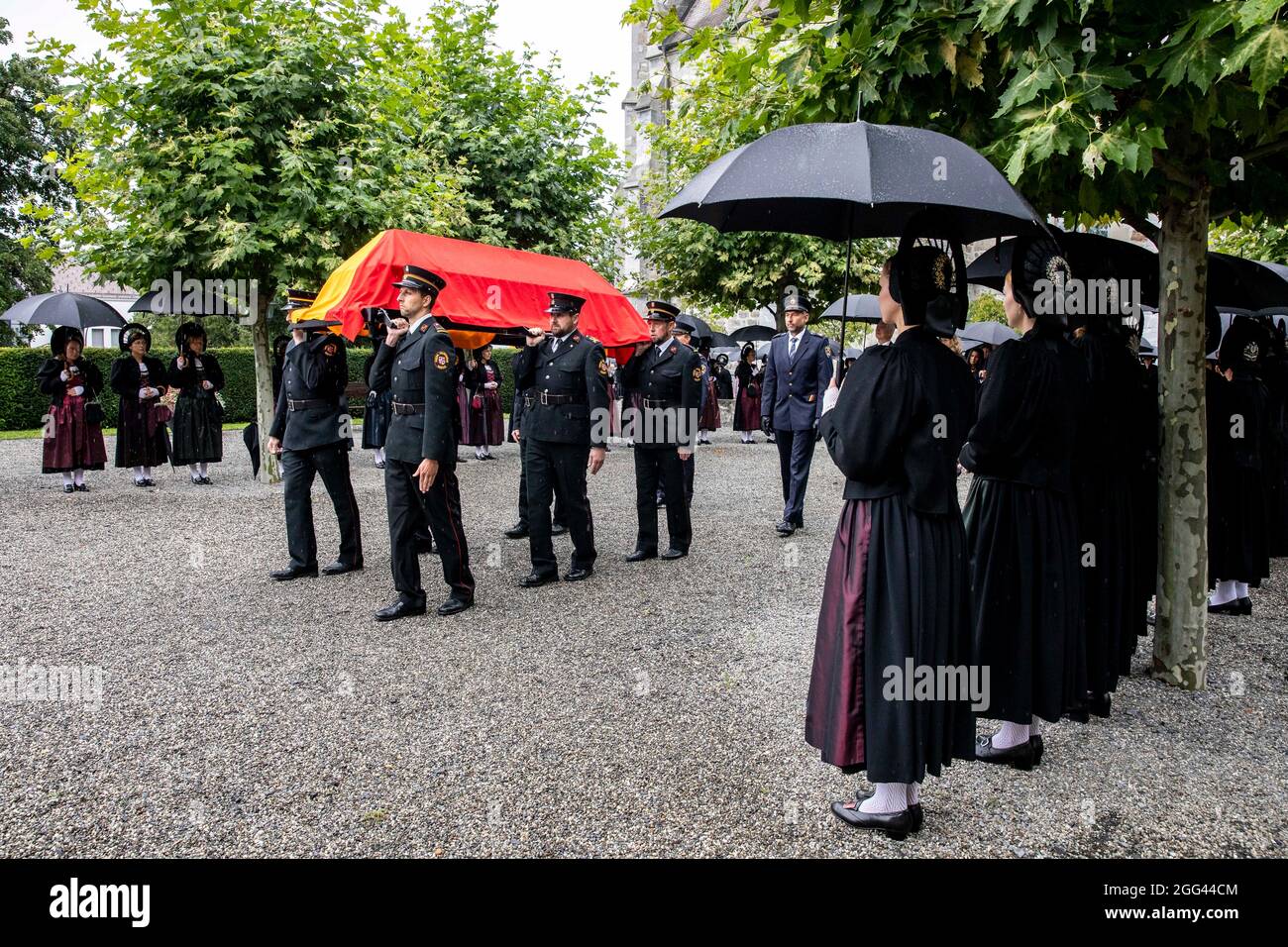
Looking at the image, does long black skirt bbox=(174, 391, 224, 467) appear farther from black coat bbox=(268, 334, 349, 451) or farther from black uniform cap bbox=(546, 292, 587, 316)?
black uniform cap bbox=(546, 292, 587, 316)

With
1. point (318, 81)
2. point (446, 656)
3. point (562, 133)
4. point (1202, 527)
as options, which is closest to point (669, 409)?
point (446, 656)

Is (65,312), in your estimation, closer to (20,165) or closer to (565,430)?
(565,430)

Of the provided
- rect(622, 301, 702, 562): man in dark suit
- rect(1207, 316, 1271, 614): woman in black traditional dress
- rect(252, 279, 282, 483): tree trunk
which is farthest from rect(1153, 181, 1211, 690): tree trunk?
rect(252, 279, 282, 483): tree trunk

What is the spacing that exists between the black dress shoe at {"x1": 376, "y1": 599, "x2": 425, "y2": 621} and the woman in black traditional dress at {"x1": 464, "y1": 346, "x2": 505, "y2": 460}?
10.9 meters

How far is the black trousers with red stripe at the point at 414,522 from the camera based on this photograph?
6729 millimetres

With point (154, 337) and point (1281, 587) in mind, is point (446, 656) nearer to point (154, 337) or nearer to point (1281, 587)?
point (1281, 587)

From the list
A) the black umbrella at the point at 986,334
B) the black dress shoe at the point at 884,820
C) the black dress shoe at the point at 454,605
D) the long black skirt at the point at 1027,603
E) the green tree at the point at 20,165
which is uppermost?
the green tree at the point at 20,165

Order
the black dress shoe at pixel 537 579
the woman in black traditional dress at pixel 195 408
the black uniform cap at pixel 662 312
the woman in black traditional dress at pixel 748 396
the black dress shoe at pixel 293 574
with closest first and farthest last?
1. the black dress shoe at pixel 537 579
2. the black dress shoe at pixel 293 574
3. the black uniform cap at pixel 662 312
4. the woman in black traditional dress at pixel 195 408
5. the woman in black traditional dress at pixel 748 396

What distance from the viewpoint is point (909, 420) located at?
3422 mm

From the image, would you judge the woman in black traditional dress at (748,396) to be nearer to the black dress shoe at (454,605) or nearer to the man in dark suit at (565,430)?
the man in dark suit at (565,430)

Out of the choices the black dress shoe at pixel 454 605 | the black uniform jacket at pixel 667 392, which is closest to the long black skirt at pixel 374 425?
the black uniform jacket at pixel 667 392

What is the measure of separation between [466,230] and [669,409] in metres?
12.6

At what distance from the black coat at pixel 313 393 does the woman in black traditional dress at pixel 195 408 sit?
6541 mm

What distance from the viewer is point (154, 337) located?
35375 millimetres
